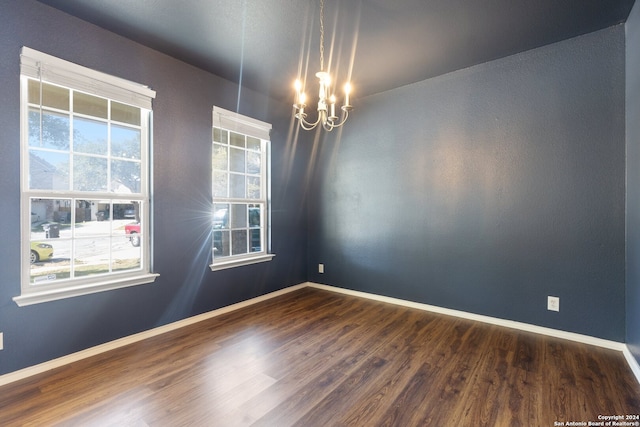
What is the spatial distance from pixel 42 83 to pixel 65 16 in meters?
Answer: 0.56

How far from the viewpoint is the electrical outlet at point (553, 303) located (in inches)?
104

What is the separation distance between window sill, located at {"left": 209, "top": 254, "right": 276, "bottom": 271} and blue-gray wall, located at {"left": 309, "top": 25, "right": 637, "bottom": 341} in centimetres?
113

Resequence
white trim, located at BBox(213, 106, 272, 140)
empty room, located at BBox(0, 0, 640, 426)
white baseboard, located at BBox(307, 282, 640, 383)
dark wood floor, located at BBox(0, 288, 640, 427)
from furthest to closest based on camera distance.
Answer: white trim, located at BBox(213, 106, 272, 140) < white baseboard, located at BBox(307, 282, 640, 383) < empty room, located at BBox(0, 0, 640, 426) < dark wood floor, located at BBox(0, 288, 640, 427)

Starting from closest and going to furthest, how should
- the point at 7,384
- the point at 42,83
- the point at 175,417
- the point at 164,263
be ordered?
the point at 175,417
the point at 7,384
the point at 42,83
the point at 164,263

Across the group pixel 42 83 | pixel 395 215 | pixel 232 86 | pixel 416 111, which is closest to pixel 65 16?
pixel 42 83

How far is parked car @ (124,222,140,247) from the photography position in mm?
2638

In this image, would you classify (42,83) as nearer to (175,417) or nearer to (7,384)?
(7,384)

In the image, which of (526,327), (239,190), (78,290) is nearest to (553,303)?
(526,327)

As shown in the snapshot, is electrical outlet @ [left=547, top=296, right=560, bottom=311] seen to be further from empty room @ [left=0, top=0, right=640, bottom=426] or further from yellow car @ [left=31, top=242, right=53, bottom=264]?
yellow car @ [left=31, top=242, right=53, bottom=264]

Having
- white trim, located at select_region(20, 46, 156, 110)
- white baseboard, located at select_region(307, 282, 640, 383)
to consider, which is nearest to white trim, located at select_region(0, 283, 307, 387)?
white baseboard, located at select_region(307, 282, 640, 383)

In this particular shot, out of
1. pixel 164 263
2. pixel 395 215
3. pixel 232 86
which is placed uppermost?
pixel 232 86

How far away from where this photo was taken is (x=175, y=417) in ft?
5.38

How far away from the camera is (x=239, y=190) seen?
11.8 ft

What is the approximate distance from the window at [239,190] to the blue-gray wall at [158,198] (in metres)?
0.13
